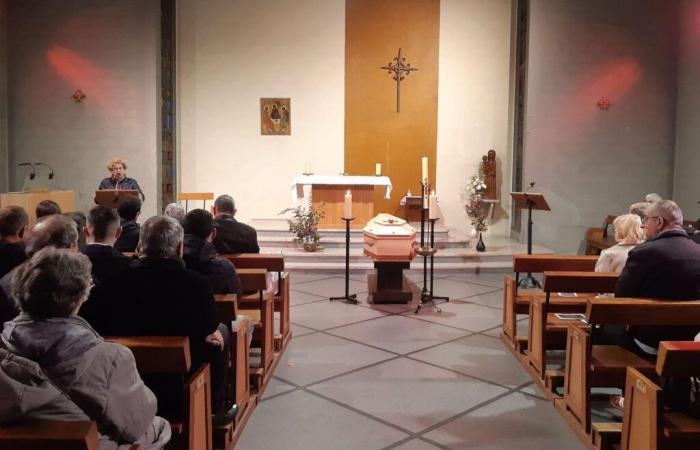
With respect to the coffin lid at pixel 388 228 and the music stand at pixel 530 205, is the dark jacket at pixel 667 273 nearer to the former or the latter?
the coffin lid at pixel 388 228

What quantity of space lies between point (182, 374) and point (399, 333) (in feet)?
10.2

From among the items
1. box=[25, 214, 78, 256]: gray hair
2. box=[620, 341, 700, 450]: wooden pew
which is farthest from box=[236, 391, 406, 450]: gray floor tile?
box=[25, 214, 78, 256]: gray hair

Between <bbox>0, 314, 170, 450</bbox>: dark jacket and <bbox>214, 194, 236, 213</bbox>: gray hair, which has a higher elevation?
<bbox>214, 194, 236, 213</bbox>: gray hair

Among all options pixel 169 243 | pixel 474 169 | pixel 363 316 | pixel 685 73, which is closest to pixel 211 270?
pixel 169 243

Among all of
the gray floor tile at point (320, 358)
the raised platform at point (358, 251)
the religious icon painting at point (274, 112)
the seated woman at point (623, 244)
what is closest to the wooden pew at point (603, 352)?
the seated woman at point (623, 244)

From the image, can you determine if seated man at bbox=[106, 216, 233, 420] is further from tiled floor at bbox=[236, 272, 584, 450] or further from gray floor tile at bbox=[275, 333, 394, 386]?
gray floor tile at bbox=[275, 333, 394, 386]

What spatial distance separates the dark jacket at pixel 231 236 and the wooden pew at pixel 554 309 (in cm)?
217

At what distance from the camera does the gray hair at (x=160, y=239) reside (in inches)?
109

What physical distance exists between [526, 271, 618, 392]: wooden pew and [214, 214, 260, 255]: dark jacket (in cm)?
217

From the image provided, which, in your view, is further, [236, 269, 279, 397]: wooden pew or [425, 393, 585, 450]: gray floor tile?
[236, 269, 279, 397]: wooden pew

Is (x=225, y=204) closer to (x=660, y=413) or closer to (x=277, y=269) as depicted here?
(x=277, y=269)

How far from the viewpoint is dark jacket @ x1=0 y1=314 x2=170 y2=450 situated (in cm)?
165

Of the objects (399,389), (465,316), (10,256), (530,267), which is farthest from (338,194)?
(10,256)

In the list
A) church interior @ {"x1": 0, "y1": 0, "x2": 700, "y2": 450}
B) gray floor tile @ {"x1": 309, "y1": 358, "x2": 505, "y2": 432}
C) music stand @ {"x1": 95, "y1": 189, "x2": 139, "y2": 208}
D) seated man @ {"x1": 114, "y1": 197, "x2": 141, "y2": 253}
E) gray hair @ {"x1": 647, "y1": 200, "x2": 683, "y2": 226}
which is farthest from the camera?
church interior @ {"x1": 0, "y1": 0, "x2": 700, "y2": 450}
